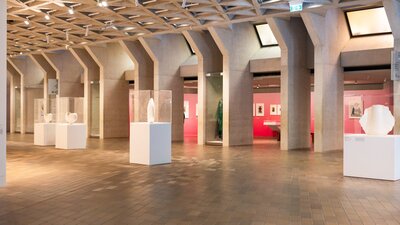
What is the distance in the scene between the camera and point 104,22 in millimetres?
19172

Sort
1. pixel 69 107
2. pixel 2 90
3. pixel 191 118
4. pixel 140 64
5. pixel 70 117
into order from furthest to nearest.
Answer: pixel 191 118, pixel 140 64, pixel 69 107, pixel 70 117, pixel 2 90

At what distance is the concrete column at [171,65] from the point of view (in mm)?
22750

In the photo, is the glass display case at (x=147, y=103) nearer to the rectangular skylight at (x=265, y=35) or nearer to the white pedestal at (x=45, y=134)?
the white pedestal at (x=45, y=134)

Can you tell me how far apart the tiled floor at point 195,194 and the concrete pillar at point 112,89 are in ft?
43.0

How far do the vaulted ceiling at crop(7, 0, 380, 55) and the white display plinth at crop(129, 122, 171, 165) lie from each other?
176 inches

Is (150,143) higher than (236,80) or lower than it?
lower

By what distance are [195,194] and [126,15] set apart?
11745mm

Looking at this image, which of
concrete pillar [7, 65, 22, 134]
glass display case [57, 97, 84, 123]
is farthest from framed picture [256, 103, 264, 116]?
concrete pillar [7, 65, 22, 134]

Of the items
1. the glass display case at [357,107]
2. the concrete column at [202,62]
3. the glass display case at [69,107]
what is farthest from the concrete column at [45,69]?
the glass display case at [357,107]

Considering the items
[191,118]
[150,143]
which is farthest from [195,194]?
[191,118]

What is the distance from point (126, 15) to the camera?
1798 cm

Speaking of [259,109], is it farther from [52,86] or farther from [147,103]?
[147,103]

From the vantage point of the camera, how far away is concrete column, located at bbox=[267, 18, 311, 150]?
1797 centimetres

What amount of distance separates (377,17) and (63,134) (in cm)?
1424
